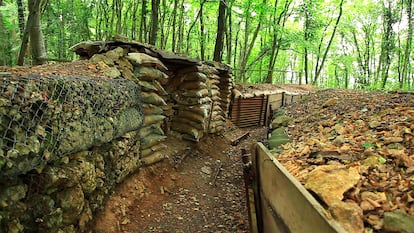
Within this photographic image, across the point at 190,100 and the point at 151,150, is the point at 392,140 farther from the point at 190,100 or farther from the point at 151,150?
the point at 190,100

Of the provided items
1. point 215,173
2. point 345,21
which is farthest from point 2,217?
point 345,21

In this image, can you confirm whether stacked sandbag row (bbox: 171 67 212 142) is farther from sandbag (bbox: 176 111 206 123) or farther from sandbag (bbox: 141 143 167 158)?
sandbag (bbox: 141 143 167 158)

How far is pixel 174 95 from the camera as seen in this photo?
19.9 feet

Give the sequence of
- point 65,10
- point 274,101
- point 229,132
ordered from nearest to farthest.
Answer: point 229,132
point 65,10
point 274,101

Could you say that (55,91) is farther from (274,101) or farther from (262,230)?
(274,101)

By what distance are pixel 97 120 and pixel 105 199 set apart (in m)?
0.96

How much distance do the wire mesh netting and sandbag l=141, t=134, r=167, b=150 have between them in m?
0.88

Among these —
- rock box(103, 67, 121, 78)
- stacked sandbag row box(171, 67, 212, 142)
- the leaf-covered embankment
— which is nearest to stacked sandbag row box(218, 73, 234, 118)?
stacked sandbag row box(171, 67, 212, 142)

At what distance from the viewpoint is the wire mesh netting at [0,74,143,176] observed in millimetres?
1837

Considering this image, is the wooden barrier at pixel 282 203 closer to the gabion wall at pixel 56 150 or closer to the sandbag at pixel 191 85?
the gabion wall at pixel 56 150

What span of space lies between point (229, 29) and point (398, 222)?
38.8ft

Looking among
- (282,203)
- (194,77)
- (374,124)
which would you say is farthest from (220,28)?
(282,203)

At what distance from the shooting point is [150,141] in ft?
14.5

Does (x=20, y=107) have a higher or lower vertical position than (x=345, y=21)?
lower
